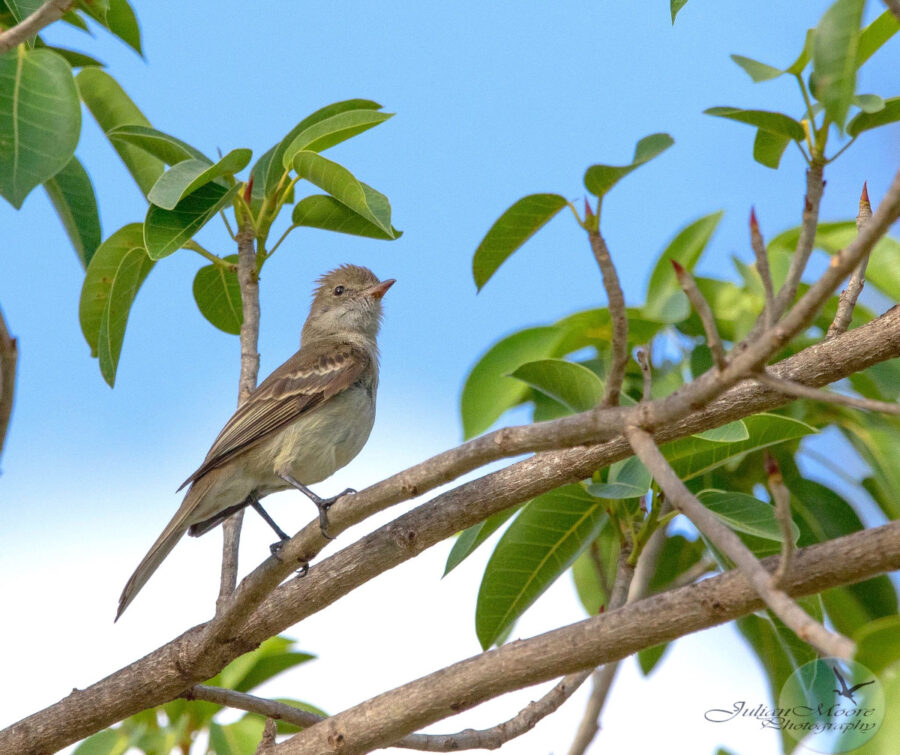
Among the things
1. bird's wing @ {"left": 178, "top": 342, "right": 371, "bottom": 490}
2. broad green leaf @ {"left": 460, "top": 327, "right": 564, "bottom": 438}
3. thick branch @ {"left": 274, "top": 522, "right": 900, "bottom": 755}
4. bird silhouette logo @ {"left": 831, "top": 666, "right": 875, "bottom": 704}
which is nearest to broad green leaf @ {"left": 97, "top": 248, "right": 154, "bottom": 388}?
bird's wing @ {"left": 178, "top": 342, "right": 371, "bottom": 490}

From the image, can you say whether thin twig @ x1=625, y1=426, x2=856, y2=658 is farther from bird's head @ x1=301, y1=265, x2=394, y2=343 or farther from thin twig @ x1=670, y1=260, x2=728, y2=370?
bird's head @ x1=301, y1=265, x2=394, y2=343

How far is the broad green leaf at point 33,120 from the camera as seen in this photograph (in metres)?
3.53

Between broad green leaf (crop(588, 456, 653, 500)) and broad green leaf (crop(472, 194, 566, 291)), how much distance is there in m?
0.91

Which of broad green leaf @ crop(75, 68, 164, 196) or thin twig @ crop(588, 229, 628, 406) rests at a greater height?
broad green leaf @ crop(75, 68, 164, 196)

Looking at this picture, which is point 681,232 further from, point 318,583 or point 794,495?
point 318,583

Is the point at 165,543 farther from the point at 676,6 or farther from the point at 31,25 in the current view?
the point at 676,6

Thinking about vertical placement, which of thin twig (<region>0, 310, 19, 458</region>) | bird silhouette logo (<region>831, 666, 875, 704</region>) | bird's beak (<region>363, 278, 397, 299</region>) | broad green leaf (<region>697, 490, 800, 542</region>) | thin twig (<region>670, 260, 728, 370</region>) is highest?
bird's beak (<region>363, 278, 397, 299</region>)

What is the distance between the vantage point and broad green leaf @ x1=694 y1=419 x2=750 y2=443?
3.81 metres

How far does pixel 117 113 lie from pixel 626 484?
3.21 meters

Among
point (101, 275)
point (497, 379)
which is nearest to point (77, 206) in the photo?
point (101, 275)

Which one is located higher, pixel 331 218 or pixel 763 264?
pixel 331 218

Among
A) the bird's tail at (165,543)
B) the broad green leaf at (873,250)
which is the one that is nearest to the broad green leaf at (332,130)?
the bird's tail at (165,543)

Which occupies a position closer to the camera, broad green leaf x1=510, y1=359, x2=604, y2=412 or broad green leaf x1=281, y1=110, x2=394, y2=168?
broad green leaf x1=510, y1=359, x2=604, y2=412

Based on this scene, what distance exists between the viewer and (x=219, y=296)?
5.74 metres
